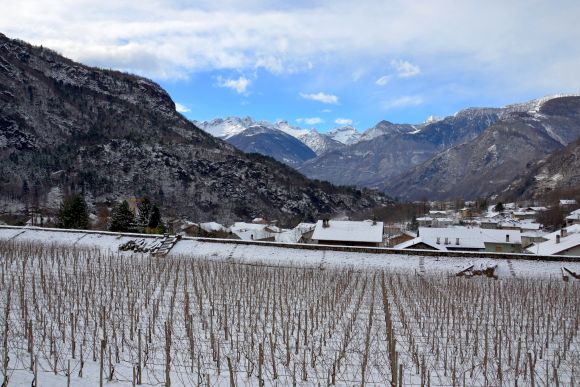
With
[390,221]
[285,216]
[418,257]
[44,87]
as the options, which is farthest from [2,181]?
[418,257]

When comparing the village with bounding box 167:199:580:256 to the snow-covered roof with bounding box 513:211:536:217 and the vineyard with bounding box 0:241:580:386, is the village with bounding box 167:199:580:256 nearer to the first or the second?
the vineyard with bounding box 0:241:580:386

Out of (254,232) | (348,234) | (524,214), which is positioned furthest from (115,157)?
(348,234)

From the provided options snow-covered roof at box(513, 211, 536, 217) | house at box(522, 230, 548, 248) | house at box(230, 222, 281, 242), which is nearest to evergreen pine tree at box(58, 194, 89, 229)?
house at box(230, 222, 281, 242)

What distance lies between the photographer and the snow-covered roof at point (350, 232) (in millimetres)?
49094

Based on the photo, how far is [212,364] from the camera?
39.5 feet

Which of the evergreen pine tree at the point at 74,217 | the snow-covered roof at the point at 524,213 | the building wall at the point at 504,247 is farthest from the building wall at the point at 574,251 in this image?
the snow-covered roof at the point at 524,213

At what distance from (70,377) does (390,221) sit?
390 ft

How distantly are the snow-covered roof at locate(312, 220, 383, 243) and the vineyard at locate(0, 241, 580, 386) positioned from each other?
25.0 meters

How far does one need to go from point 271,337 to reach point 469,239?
148 ft

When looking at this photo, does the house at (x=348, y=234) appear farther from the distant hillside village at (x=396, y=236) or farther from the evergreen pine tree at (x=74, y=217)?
the evergreen pine tree at (x=74, y=217)

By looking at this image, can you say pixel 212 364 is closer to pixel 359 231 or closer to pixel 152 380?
A: pixel 152 380

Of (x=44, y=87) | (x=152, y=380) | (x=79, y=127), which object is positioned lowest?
(x=152, y=380)

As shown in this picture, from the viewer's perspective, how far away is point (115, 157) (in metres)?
139

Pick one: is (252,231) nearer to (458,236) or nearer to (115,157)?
(458,236)
